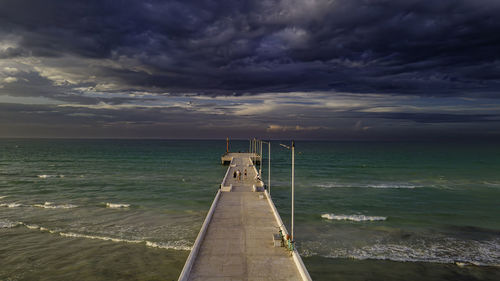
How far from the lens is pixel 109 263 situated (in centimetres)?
1377

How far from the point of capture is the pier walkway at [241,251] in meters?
9.77

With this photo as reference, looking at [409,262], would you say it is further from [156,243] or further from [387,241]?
[156,243]

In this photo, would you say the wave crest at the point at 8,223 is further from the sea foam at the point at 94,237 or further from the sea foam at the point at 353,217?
the sea foam at the point at 353,217

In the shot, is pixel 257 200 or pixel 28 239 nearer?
pixel 28 239

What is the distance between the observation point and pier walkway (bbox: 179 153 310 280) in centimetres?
977

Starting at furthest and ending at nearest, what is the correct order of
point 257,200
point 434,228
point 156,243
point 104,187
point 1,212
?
point 104,187, point 1,212, point 257,200, point 434,228, point 156,243

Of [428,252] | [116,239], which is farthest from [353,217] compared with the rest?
[116,239]

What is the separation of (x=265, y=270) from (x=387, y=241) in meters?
10.3

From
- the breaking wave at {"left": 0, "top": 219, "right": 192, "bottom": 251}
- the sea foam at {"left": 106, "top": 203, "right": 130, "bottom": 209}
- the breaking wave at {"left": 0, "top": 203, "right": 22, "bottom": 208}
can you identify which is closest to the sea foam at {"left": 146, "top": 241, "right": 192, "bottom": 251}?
the breaking wave at {"left": 0, "top": 219, "right": 192, "bottom": 251}

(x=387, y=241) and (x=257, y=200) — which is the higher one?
(x=257, y=200)

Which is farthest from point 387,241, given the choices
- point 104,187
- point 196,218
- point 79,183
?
point 79,183

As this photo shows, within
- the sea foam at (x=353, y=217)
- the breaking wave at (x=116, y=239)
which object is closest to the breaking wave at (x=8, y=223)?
the breaking wave at (x=116, y=239)

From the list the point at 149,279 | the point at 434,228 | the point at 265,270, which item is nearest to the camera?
the point at 265,270

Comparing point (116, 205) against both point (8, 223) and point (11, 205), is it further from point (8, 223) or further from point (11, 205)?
point (11, 205)
